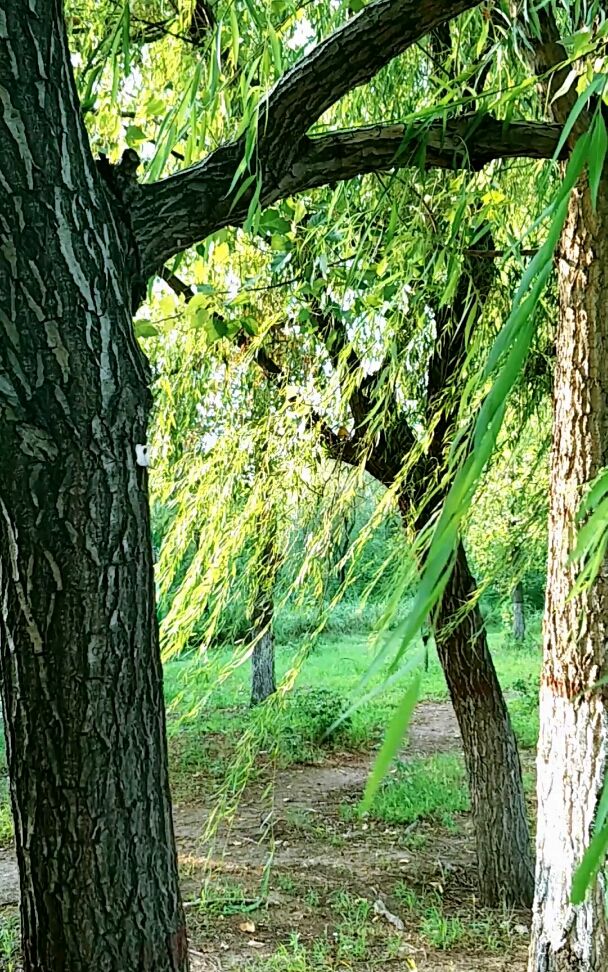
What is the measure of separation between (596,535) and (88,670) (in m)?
0.79

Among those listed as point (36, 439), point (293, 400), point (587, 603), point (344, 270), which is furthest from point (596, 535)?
point (293, 400)

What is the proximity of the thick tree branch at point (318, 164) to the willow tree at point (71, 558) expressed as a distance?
9 cm

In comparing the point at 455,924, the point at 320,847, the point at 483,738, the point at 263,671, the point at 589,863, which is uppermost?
the point at 589,863

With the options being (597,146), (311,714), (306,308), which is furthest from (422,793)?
(597,146)

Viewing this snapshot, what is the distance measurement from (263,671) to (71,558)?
5.54m

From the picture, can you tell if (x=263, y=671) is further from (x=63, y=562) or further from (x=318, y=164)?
(x=63, y=562)

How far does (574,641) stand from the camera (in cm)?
157

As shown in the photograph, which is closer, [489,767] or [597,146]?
[597,146]

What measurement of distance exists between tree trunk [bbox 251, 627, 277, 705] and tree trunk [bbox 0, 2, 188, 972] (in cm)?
520

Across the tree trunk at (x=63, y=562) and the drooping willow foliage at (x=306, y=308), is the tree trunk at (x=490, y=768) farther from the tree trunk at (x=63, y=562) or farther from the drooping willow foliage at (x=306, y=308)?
the tree trunk at (x=63, y=562)

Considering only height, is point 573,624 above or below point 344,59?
below

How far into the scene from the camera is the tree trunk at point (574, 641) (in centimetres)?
156

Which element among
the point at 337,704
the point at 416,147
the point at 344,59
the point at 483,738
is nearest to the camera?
the point at 344,59

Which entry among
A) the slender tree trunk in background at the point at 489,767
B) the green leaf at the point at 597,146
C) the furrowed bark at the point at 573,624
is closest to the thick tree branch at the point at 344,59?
the furrowed bark at the point at 573,624
